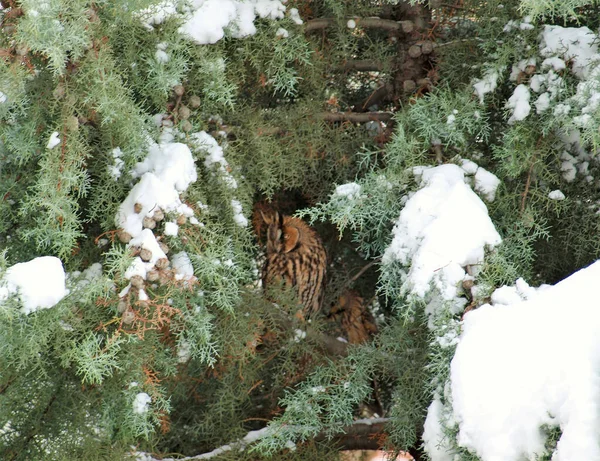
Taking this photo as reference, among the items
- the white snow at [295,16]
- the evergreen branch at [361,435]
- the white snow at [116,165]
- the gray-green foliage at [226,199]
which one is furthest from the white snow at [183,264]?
the evergreen branch at [361,435]

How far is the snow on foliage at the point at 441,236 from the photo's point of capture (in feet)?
4.00

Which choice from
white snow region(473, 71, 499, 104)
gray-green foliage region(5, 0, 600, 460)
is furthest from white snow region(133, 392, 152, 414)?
white snow region(473, 71, 499, 104)

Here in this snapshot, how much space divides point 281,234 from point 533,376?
0.96 m

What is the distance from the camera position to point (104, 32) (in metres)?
1.20

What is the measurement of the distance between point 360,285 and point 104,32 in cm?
103

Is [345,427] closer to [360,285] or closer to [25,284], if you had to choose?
[360,285]

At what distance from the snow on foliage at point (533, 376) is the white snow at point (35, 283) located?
59 centimetres

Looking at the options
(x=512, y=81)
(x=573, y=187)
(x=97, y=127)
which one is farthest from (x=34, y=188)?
(x=573, y=187)

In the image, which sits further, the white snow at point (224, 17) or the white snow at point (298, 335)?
the white snow at point (298, 335)

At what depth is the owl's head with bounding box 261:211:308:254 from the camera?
1901 mm

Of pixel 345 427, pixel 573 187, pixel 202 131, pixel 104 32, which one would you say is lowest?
pixel 345 427

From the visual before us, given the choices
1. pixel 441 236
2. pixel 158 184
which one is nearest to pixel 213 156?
pixel 158 184

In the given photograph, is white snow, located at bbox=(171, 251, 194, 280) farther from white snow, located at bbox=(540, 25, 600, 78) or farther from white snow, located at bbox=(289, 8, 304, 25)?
white snow, located at bbox=(540, 25, 600, 78)

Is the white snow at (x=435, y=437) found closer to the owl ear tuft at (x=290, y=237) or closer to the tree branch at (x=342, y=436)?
the tree branch at (x=342, y=436)
